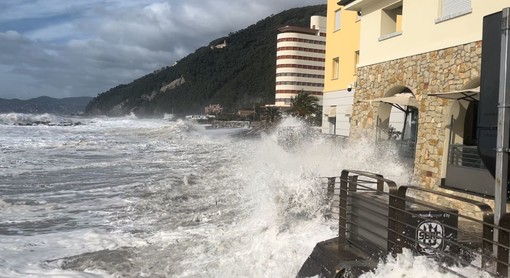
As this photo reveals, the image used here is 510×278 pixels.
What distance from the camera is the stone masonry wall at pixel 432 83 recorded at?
11116 mm

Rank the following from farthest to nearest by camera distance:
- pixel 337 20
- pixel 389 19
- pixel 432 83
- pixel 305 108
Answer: pixel 305 108 → pixel 337 20 → pixel 389 19 → pixel 432 83

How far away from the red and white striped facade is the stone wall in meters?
68.4

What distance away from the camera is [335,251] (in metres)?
6.25

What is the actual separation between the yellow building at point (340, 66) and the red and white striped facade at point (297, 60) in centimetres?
5575

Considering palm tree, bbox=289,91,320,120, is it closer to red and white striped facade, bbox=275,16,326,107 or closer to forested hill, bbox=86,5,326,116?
red and white striped facade, bbox=275,16,326,107

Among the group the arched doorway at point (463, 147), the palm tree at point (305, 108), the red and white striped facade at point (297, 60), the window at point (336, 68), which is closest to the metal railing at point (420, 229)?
the arched doorway at point (463, 147)

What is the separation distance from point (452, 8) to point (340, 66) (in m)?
12.6

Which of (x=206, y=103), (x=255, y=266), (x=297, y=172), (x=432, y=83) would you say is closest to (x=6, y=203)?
(x=297, y=172)

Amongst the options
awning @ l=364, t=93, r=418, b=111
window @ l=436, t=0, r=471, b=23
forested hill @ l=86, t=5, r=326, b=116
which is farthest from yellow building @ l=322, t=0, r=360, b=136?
forested hill @ l=86, t=5, r=326, b=116

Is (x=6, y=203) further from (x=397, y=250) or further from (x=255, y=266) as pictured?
(x=397, y=250)

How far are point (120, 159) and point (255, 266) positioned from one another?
851 inches

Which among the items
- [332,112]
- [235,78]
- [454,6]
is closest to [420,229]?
[454,6]

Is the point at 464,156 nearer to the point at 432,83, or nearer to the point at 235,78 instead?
the point at 432,83

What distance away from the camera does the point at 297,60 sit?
82.9 m
